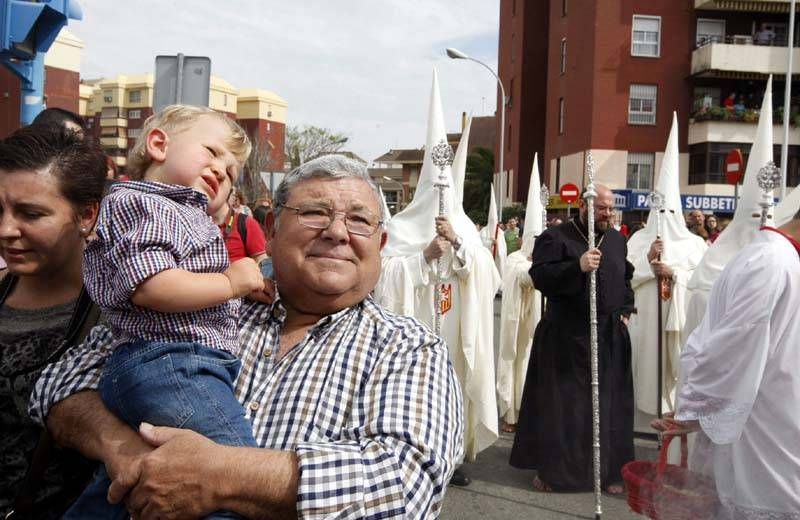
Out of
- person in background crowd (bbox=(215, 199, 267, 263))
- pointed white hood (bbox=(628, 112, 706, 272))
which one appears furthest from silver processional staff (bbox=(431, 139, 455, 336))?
pointed white hood (bbox=(628, 112, 706, 272))

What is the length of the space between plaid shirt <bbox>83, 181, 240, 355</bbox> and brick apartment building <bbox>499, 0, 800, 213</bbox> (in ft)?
100

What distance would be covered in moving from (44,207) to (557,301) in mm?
4529

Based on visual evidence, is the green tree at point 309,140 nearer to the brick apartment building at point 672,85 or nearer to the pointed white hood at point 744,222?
the brick apartment building at point 672,85

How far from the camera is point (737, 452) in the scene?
3.21 meters

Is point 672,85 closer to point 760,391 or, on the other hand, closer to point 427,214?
point 427,214

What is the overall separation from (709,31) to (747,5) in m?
1.68

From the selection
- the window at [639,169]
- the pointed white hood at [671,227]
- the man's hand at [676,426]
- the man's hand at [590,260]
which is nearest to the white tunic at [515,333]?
the pointed white hood at [671,227]

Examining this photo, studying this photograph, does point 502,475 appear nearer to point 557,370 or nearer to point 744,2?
point 557,370

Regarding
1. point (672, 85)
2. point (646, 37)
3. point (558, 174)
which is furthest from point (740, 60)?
point (558, 174)

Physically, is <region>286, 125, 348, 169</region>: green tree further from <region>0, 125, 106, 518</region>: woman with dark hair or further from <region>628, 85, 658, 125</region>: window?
<region>0, 125, 106, 518</region>: woman with dark hair

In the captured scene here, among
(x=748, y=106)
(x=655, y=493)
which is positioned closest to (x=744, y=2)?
(x=748, y=106)

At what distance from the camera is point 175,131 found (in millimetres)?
2223

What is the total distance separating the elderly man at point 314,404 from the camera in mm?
1700

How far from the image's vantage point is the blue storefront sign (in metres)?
30.4
